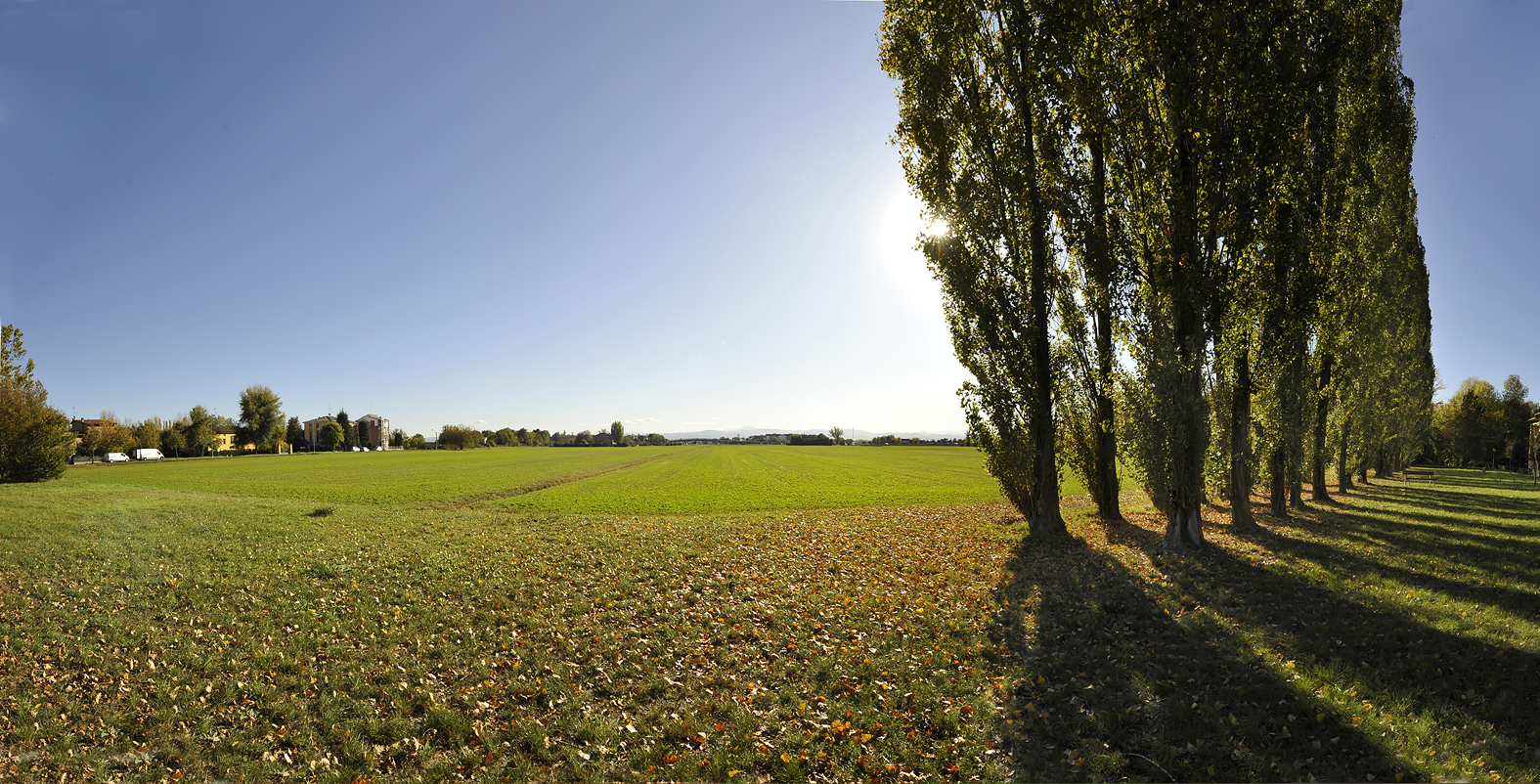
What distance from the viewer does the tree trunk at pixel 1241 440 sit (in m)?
16.0

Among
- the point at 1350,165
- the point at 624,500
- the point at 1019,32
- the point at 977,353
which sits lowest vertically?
the point at 624,500

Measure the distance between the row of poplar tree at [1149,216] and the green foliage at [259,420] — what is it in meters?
159

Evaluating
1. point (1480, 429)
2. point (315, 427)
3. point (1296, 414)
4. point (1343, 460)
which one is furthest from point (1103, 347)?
point (315, 427)

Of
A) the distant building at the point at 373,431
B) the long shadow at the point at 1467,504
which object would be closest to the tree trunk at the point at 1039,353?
the long shadow at the point at 1467,504

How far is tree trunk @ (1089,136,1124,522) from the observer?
15.6 metres

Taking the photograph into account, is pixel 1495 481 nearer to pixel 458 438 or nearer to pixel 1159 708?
pixel 1159 708

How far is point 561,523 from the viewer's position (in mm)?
20969

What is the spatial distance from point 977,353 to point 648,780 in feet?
47.3

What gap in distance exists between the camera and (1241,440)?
639 inches

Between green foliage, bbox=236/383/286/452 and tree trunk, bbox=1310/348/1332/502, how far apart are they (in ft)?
555

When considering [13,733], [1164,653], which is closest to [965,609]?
[1164,653]

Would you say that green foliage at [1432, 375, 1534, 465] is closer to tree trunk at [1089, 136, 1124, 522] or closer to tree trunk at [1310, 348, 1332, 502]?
tree trunk at [1310, 348, 1332, 502]

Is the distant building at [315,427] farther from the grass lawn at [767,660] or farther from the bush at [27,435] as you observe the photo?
the grass lawn at [767,660]

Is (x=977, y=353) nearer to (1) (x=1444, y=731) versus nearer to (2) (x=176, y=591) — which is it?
(1) (x=1444, y=731)
